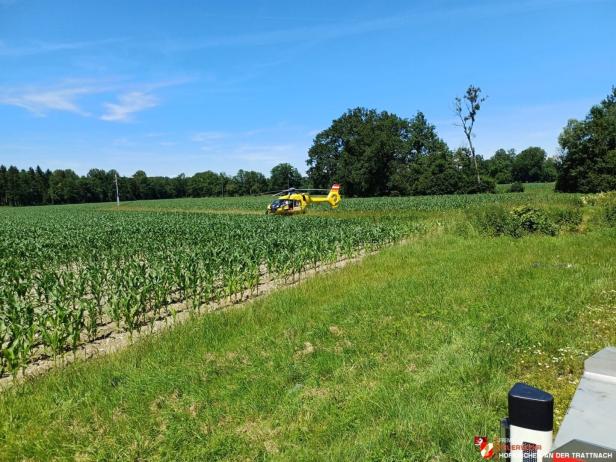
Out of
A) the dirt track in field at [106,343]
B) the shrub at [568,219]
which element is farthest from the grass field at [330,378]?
the shrub at [568,219]

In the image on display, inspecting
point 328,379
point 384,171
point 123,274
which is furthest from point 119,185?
point 328,379

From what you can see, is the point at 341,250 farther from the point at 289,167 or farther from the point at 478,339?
the point at 289,167

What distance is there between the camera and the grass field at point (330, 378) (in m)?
4.06

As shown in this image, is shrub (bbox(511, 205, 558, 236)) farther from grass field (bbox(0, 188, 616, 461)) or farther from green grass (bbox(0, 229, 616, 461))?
green grass (bbox(0, 229, 616, 461))

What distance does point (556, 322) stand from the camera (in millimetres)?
6254

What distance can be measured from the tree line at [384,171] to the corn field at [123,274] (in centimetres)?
4944

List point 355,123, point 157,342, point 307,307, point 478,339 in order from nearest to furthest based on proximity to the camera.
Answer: point 478,339, point 157,342, point 307,307, point 355,123

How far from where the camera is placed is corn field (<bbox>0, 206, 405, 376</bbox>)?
7.33 metres

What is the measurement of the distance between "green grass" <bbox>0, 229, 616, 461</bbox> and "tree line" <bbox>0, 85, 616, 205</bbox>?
187ft

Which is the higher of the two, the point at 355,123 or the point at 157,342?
the point at 355,123

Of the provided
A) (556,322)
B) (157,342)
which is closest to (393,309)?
(556,322)

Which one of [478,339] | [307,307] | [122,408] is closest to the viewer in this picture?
[122,408]

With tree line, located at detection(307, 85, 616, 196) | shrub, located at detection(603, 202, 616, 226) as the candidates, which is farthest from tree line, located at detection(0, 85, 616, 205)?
shrub, located at detection(603, 202, 616, 226)

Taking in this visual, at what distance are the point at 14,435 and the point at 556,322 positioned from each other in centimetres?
717
